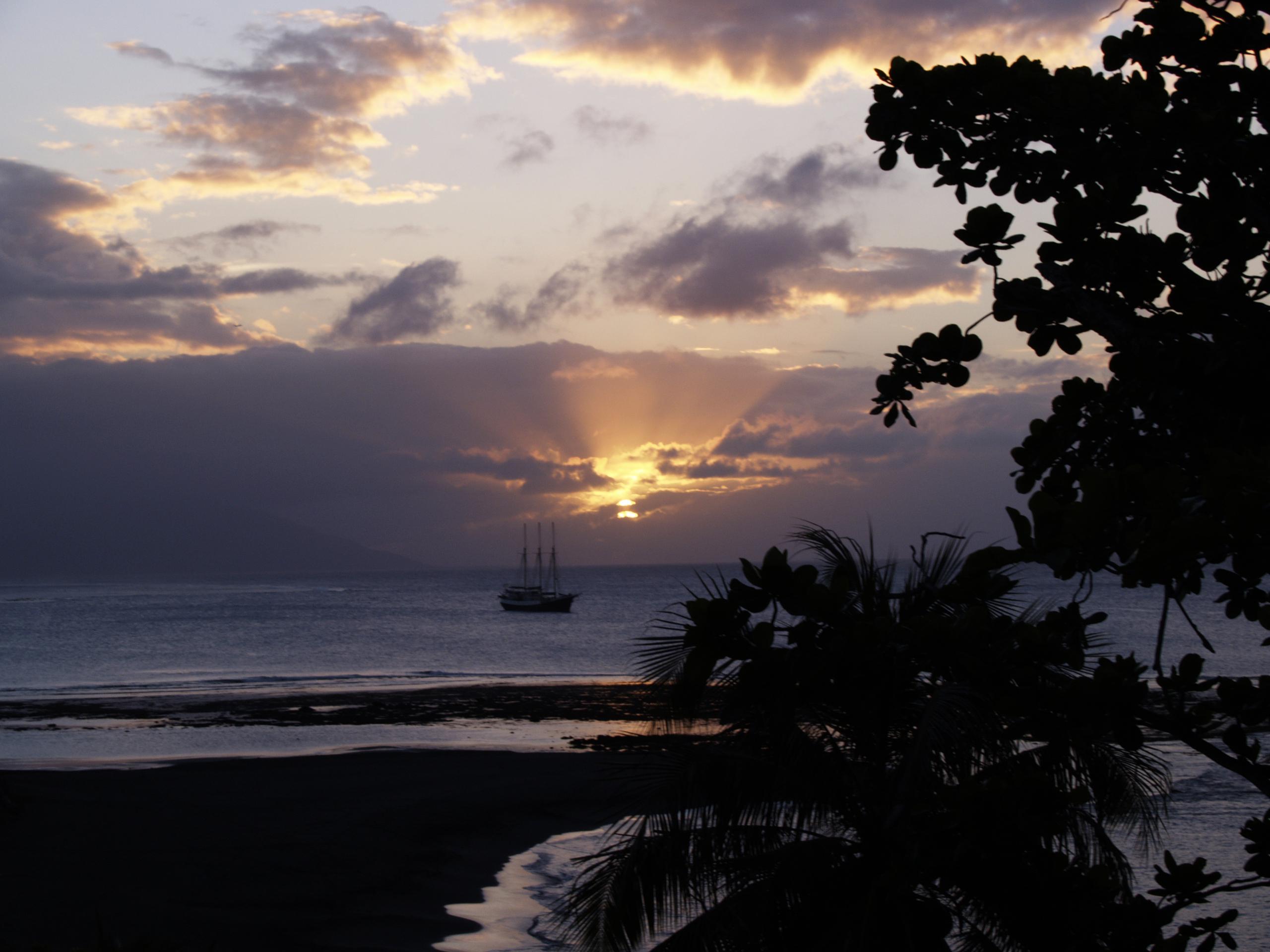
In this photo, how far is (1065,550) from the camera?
8.81 ft

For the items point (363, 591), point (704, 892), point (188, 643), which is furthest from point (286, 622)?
point (704, 892)

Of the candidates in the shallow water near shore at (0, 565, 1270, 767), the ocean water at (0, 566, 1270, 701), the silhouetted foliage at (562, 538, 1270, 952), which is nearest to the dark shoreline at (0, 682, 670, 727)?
the shallow water near shore at (0, 565, 1270, 767)

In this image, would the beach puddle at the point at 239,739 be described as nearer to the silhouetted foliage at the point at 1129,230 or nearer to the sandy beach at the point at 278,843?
the sandy beach at the point at 278,843

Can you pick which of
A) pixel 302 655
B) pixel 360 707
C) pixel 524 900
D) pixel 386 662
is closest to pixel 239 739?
pixel 360 707

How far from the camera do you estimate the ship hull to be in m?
102

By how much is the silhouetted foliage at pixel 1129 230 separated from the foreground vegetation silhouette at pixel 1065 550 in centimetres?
1

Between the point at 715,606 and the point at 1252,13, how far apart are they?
3.29 metres

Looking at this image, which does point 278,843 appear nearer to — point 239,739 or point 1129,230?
point 239,739

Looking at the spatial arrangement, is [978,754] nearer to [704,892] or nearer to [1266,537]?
[704,892]

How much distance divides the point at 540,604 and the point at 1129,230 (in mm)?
100770

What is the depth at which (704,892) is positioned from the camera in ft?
23.9

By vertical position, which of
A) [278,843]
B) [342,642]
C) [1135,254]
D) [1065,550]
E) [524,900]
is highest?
[1135,254]

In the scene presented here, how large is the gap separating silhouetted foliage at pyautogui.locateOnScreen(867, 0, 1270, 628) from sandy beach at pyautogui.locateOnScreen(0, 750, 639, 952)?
416 cm

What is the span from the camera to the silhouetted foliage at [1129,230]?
12.2ft
